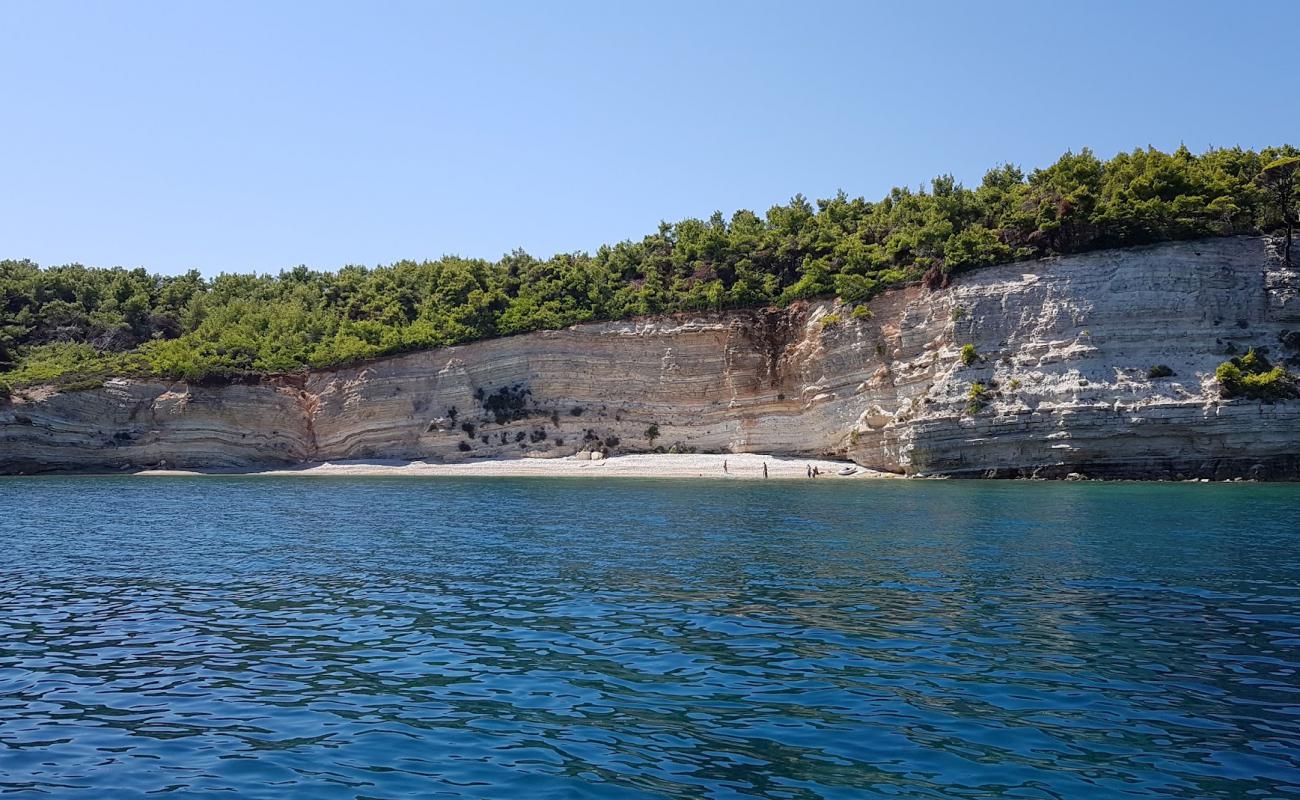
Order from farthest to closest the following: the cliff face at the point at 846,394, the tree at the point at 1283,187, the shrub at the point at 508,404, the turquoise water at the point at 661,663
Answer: the shrub at the point at 508,404
the tree at the point at 1283,187
the cliff face at the point at 846,394
the turquoise water at the point at 661,663

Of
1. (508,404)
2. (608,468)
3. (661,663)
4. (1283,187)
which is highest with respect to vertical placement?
(1283,187)

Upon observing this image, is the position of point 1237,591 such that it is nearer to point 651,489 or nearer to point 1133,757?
point 1133,757

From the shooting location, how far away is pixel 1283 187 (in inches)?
1943

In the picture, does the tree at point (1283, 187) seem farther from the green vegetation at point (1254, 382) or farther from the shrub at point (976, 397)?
the shrub at point (976, 397)

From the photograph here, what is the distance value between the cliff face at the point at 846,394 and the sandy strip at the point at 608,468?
1.42m

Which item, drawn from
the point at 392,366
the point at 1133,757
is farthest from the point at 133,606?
the point at 392,366

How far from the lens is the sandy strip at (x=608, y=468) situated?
54625 millimetres

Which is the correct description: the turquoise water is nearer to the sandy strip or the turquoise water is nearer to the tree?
the sandy strip

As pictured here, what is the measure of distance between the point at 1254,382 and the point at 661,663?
134 feet

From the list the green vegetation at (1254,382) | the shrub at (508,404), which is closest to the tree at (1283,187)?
the green vegetation at (1254,382)

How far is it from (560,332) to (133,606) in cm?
4894

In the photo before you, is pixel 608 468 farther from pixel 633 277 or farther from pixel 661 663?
pixel 661 663

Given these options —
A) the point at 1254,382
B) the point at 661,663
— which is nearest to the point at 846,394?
the point at 1254,382

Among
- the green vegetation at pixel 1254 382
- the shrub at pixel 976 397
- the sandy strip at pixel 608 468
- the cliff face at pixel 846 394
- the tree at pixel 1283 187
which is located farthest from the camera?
the sandy strip at pixel 608 468
